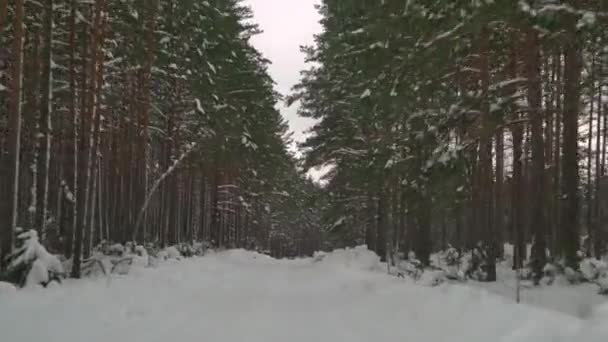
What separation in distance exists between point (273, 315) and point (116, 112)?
1712 cm

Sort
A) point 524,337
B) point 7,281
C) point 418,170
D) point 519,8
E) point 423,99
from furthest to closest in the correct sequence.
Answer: point 423,99 < point 418,170 < point 7,281 < point 519,8 < point 524,337

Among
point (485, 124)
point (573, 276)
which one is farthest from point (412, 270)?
point (485, 124)

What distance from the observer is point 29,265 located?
998 cm

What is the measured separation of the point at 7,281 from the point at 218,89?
15643 mm

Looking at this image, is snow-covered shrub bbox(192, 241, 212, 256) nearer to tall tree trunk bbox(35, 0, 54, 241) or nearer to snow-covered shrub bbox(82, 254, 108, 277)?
snow-covered shrub bbox(82, 254, 108, 277)

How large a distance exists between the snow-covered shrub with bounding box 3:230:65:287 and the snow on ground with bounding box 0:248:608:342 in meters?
0.38

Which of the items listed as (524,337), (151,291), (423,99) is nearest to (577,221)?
Answer: (423,99)

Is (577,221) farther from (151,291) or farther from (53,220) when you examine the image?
(53,220)

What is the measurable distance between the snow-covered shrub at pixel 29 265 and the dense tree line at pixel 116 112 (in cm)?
77

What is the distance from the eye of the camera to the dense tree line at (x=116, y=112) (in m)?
13.0

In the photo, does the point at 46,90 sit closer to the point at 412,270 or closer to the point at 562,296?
the point at 412,270

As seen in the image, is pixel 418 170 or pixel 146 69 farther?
pixel 146 69

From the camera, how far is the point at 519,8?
24.9ft

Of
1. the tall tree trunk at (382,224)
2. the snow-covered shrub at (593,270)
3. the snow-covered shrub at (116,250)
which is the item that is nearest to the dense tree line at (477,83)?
the snow-covered shrub at (593,270)
